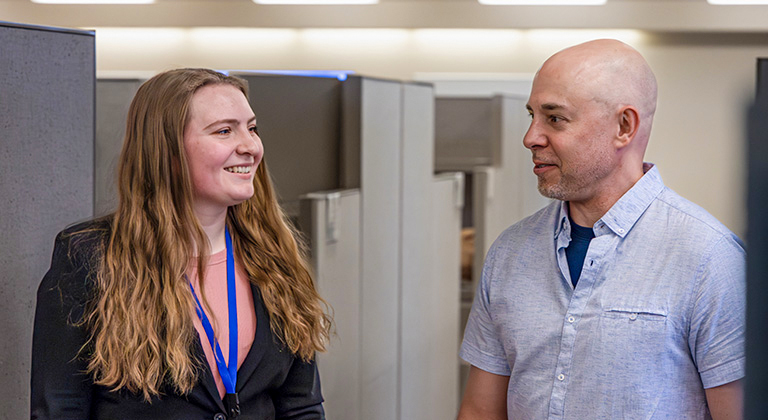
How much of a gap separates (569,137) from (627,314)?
29cm

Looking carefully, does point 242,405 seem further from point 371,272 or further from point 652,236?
point 371,272

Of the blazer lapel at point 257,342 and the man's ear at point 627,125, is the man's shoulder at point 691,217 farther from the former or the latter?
the blazer lapel at point 257,342

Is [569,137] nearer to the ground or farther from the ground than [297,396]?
farther from the ground

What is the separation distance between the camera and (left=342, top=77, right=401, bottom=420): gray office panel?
7.66 ft

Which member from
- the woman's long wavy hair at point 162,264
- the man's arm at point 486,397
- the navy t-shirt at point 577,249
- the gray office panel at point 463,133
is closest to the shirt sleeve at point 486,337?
the man's arm at point 486,397

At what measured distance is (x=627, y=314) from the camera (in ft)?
3.93

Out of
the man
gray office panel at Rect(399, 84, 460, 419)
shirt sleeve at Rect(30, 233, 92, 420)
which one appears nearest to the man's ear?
the man

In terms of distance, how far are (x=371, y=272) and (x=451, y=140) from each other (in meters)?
1.64

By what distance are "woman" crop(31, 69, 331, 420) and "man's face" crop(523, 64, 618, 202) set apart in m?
0.46

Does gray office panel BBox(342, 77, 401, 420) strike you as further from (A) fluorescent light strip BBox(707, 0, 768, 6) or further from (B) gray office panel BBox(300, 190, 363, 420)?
(A) fluorescent light strip BBox(707, 0, 768, 6)

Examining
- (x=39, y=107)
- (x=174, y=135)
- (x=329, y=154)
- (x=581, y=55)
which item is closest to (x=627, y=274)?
(x=581, y=55)

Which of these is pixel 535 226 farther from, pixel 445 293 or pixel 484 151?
pixel 484 151

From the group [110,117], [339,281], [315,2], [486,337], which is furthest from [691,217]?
[315,2]

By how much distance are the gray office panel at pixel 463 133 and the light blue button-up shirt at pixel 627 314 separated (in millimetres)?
2560
